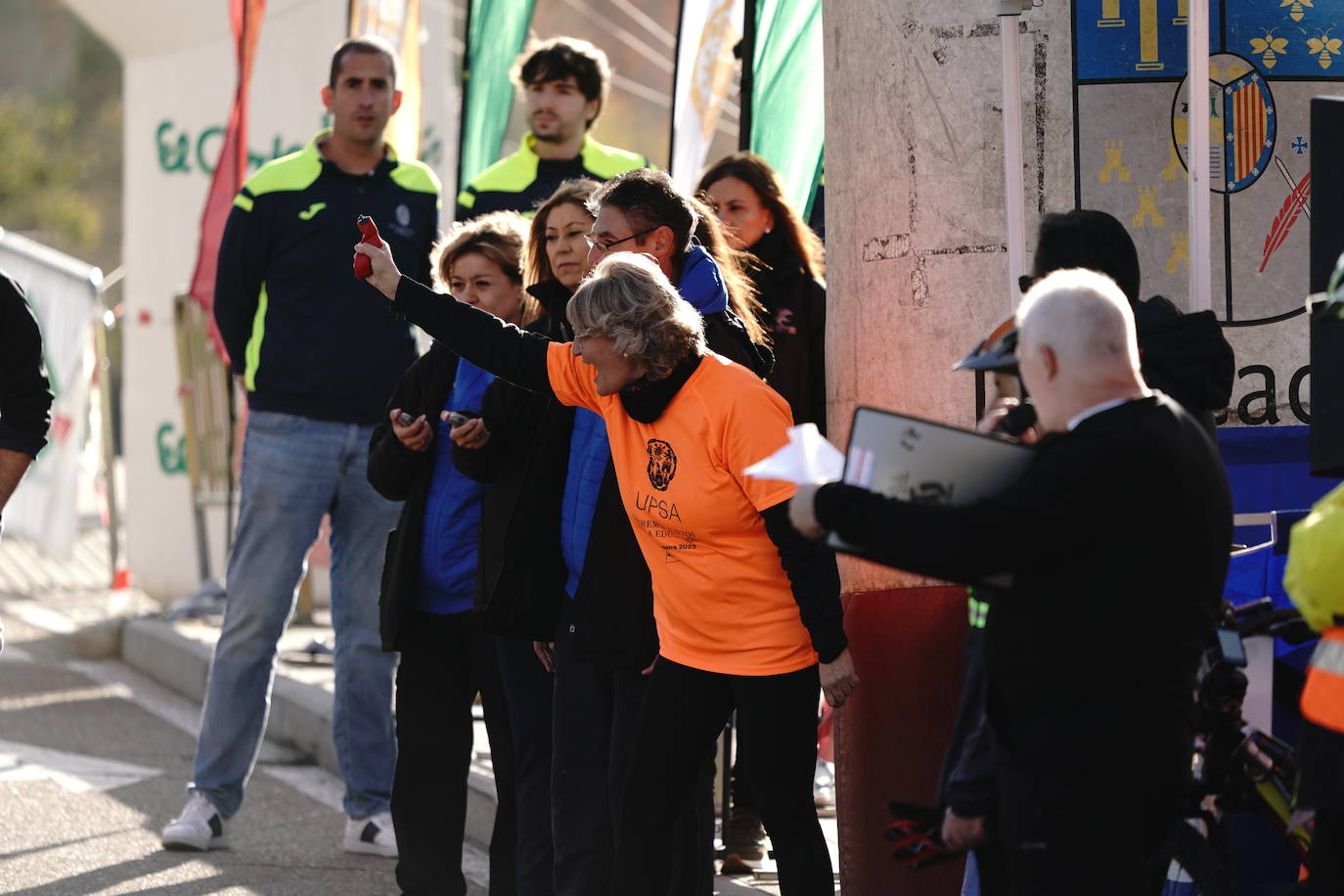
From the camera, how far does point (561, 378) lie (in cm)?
473

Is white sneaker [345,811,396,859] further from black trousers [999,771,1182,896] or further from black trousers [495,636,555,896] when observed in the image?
black trousers [999,771,1182,896]

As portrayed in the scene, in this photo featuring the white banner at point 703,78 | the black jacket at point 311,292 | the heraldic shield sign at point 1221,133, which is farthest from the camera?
the white banner at point 703,78

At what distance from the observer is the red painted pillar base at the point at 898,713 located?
5.02 m

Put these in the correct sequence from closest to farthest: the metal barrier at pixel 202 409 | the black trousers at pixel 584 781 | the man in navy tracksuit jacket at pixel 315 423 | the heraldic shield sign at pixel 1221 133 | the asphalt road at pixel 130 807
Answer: the black trousers at pixel 584 781, the heraldic shield sign at pixel 1221 133, the asphalt road at pixel 130 807, the man in navy tracksuit jacket at pixel 315 423, the metal barrier at pixel 202 409

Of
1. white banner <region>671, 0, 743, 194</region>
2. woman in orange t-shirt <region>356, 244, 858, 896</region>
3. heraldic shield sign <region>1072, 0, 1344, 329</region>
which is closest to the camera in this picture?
woman in orange t-shirt <region>356, 244, 858, 896</region>

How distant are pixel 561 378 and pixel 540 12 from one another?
36.6 m

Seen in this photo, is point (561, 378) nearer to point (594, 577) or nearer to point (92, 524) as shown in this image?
point (594, 577)

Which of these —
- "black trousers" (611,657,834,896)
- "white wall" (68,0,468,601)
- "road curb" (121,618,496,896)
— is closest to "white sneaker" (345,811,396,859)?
"road curb" (121,618,496,896)

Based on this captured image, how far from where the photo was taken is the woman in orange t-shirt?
4.38m

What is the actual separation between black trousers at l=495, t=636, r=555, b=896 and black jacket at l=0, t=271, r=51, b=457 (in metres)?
1.32

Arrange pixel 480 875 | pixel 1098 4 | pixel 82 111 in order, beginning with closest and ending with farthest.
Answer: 1. pixel 1098 4
2. pixel 480 875
3. pixel 82 111

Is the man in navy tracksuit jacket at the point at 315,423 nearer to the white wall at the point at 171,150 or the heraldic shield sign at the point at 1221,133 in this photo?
the heraldic shield sign at the point at 1221,133

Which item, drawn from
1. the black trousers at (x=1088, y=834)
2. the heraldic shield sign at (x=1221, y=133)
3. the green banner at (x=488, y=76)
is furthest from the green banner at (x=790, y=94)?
the black trousers at (x=1088, y=834)

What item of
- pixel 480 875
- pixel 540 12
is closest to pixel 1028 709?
pixel 480 875
